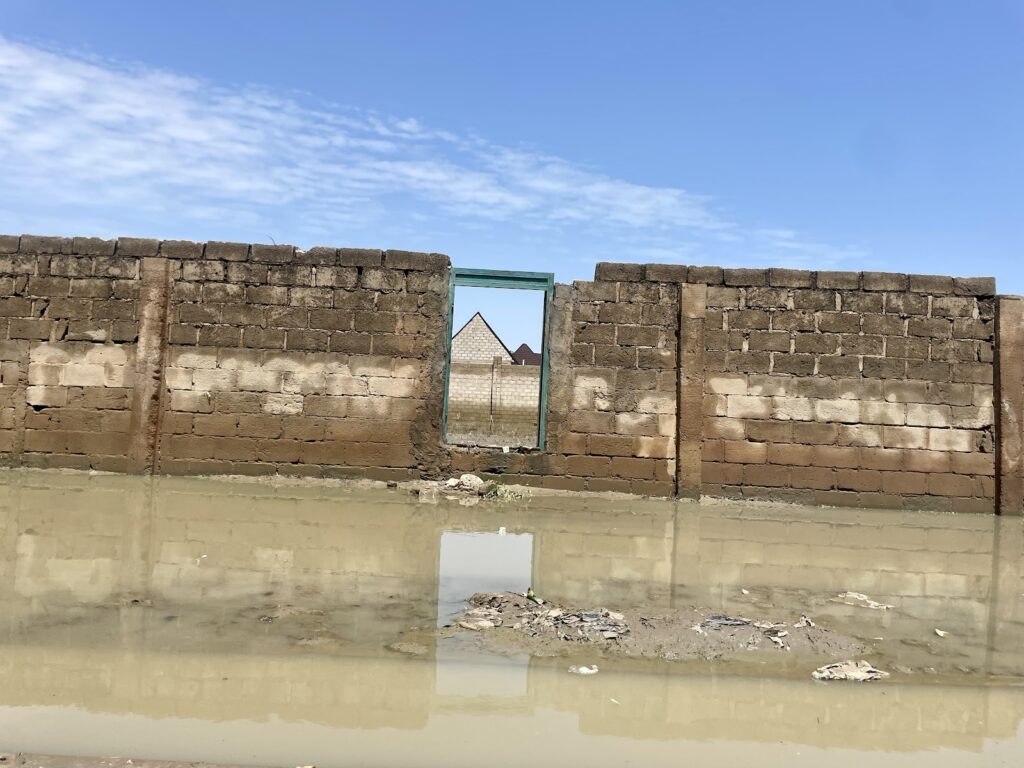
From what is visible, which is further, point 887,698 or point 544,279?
point 544,279

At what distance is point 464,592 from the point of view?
15.9 ft

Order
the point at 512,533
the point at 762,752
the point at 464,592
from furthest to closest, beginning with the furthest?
the point at 512,533
the point at 464,592
the point at 762,752

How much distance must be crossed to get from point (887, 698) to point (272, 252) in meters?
7.80

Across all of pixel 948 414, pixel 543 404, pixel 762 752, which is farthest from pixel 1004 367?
pixel 762 752

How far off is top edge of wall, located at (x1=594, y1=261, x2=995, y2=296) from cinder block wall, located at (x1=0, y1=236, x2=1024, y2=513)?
2 centimetres

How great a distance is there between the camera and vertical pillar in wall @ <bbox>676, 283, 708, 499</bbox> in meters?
8.88

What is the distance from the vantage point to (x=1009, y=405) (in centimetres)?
885

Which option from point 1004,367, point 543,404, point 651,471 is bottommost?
point 651,471

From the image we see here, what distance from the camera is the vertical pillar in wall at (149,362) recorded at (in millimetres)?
9008

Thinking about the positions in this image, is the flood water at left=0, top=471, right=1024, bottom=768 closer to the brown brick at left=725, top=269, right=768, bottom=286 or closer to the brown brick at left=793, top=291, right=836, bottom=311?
the brown brick at left=793, top=291, right=836, bottom=311

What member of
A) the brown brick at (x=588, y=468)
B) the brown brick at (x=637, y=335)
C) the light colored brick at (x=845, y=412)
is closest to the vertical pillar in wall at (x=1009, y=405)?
the light colored brick at (x=845, y=412)

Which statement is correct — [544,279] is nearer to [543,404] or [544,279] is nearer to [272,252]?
→ [543,404]

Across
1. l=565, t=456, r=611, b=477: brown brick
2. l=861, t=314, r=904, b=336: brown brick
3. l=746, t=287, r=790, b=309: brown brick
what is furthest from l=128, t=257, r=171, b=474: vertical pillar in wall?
l=861, t=314, r=904, b=336: brown brick

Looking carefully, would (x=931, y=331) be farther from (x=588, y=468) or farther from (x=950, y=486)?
(x=588, y=468)
